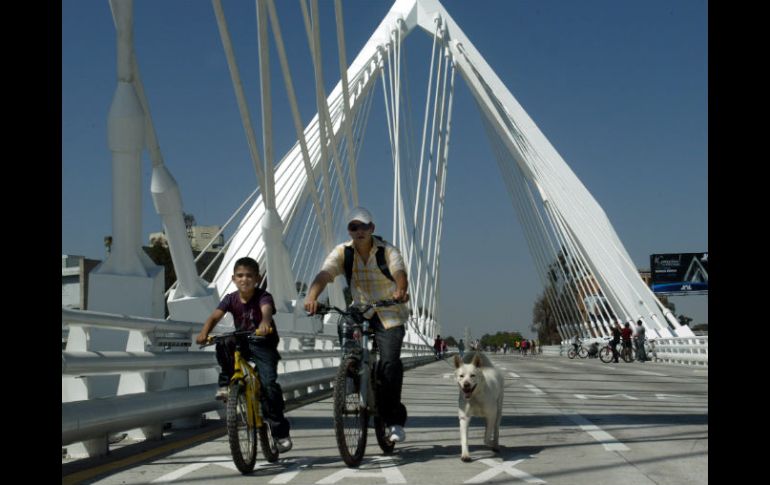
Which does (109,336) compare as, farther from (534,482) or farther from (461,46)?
(461,46)

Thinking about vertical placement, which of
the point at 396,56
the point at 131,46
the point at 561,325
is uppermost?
the point at 396,56

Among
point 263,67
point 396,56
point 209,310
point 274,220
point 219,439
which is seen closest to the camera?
point 219,439

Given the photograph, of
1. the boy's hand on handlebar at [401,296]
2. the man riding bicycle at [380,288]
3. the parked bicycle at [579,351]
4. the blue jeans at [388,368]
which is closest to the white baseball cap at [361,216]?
the man riding bicycle at [380,288]

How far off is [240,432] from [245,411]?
0.26m

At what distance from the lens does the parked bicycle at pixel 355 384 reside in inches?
250

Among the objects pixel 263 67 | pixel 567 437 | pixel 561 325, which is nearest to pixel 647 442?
pixel 567 437

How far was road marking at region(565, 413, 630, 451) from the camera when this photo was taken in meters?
7.42

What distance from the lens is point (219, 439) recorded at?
27.4 ft

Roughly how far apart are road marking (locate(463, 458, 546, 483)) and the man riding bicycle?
73cm

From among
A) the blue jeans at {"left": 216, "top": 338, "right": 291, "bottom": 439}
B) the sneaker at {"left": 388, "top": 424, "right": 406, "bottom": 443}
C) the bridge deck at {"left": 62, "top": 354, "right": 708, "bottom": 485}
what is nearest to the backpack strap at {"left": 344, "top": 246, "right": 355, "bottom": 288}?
the blue jeans at {"left": 216, "top": 338, "right": 291, "bottom": 439}

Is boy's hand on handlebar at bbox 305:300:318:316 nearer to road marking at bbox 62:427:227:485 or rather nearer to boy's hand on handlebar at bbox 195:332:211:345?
boy's hand on handlebar at bbox 195:332:211:345

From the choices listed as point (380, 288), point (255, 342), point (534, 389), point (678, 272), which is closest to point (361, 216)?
point (380, 288)

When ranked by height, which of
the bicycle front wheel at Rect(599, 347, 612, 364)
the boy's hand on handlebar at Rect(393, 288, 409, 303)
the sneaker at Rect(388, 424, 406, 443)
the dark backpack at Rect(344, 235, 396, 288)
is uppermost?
the dark backpack at Rect(344, 235, 396, 288)
